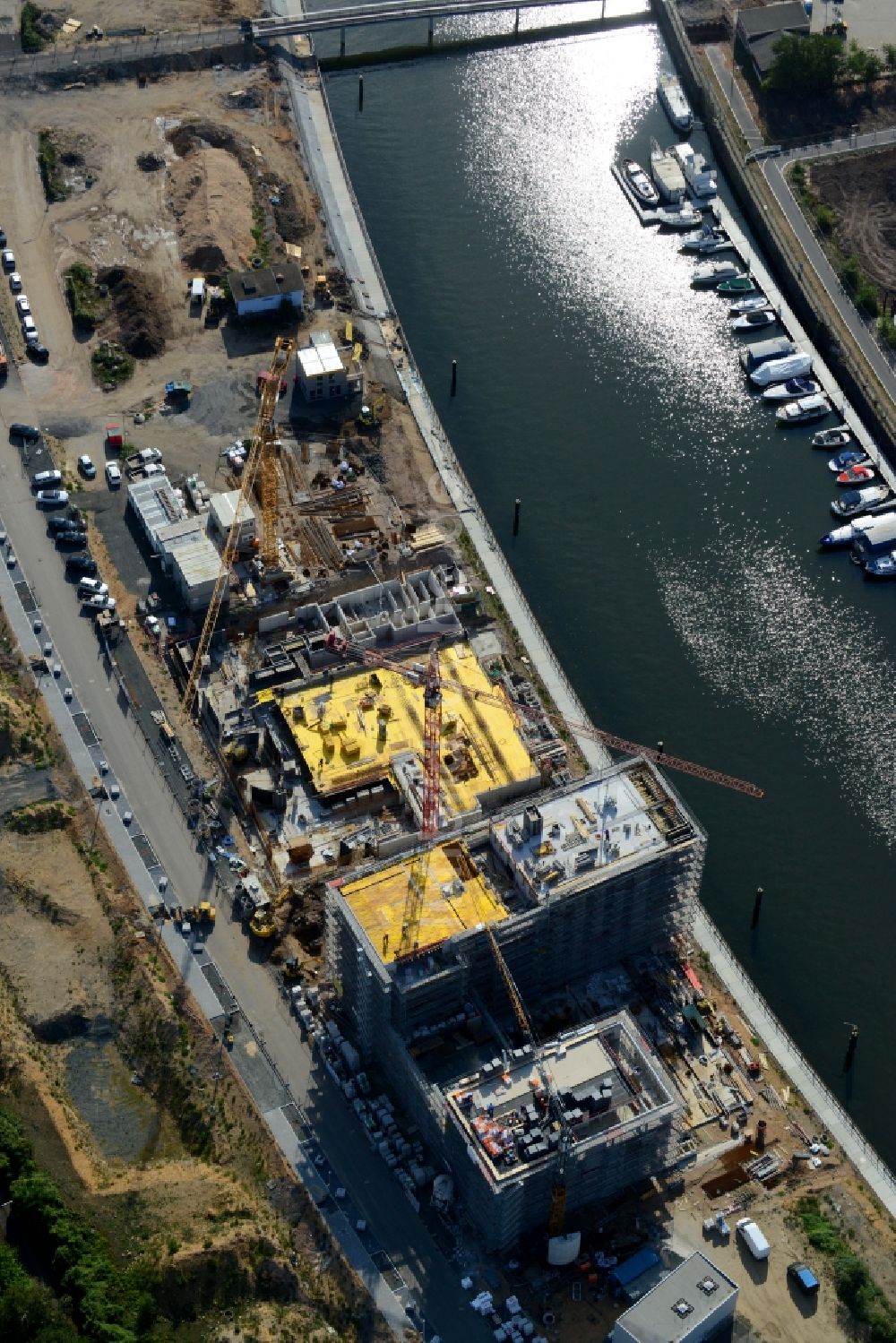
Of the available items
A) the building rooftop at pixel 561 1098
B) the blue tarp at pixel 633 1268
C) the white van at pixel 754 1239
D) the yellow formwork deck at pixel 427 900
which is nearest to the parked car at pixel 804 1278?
the white van at pixel 754 1239

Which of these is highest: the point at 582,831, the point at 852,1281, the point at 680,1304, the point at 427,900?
the point at 582,831

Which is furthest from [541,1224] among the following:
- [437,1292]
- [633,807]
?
[633,807]

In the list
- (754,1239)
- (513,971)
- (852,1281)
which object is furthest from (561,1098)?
(852,1281)

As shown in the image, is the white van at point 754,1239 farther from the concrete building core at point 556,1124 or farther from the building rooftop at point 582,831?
the building rooftop at point 582,831

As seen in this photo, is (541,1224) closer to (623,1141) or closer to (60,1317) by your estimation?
(623,1141)

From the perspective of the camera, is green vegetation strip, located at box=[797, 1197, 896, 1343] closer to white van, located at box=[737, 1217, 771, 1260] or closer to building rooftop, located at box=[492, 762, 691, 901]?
white van, located at box=[737, 1217, 771, 1260]

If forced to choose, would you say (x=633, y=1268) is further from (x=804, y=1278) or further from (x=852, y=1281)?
(x=852, y=1281)

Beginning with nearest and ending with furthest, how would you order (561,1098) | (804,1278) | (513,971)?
(561,1098) < (804,1278) < (513,971)
